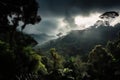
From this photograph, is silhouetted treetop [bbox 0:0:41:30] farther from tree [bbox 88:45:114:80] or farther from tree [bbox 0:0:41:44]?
tree [bbox 88:45:114:80]

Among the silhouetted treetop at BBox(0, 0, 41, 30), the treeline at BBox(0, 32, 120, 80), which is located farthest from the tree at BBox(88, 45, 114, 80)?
the silhouetted treetop at BBox(0, 0, 41, 30)

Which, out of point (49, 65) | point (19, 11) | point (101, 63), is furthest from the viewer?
point (49, 65)

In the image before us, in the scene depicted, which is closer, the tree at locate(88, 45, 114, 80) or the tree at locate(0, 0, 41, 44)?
the tree at locate(0, 0, 41, 44)

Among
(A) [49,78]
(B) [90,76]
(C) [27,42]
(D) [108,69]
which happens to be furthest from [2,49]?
(B) [90,76]

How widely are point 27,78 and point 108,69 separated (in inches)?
1048

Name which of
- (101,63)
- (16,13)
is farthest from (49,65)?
(16,13)

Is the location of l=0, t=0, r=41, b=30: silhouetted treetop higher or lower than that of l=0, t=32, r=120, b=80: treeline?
higher

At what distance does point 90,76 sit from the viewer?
66.8m

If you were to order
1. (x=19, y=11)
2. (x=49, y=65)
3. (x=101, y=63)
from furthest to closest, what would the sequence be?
(x=49, y=65) → (x=101, y=63) → (x=19, y=11)

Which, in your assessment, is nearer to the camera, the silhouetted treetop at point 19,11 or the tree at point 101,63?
the silhouetted treetop at point 19,11

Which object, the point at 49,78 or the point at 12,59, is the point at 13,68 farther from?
the point at 49,78

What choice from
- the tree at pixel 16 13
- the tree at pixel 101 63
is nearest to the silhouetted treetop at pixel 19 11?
the tree at pixel 16 13

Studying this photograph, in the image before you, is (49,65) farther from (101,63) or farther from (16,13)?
(16,13)

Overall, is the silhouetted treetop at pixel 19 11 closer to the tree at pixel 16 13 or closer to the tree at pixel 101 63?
the tree at pixel 16 13
